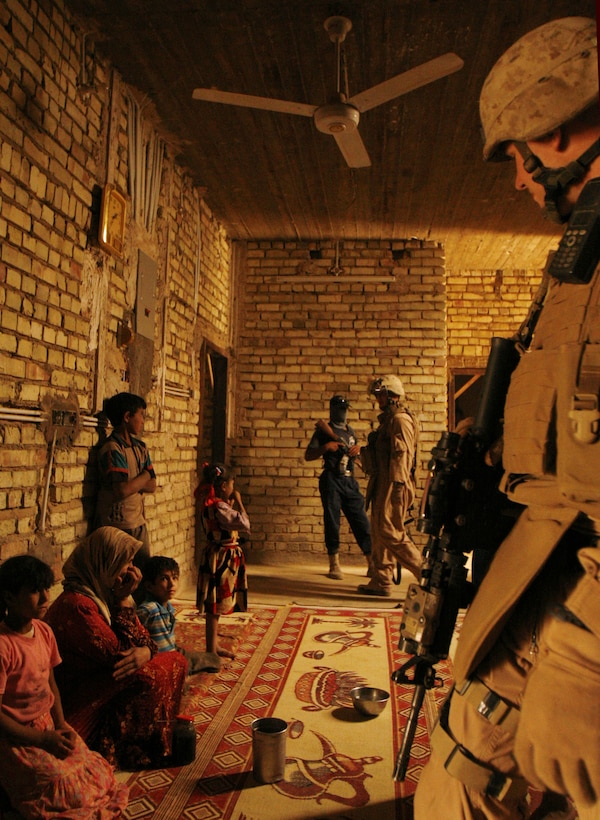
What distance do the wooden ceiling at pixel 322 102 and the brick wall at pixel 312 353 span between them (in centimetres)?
38

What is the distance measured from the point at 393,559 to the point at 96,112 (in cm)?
438

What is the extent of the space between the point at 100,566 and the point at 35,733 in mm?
789

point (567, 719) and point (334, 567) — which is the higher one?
point (567, 719)

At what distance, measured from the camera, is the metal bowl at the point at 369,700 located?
10.1 ft

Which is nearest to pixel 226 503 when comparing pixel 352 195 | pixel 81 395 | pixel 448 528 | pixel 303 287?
pixel 81 395

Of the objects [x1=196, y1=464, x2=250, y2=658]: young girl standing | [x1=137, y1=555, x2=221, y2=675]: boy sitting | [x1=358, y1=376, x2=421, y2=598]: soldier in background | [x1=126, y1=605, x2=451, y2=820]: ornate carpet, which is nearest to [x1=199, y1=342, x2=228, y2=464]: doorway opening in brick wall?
[x1=358, y1=376, x2=421, y2=598]: soldier in background

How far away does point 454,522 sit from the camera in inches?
63.7

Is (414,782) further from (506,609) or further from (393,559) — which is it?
(393,559)

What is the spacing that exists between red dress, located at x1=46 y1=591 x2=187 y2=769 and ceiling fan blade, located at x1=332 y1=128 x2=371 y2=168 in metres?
3.14

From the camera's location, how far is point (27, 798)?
2.01 m

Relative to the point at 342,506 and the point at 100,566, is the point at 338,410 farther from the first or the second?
the point at 100,566

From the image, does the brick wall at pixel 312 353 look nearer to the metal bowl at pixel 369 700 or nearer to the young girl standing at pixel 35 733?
the metal bowl at pixel 369 700

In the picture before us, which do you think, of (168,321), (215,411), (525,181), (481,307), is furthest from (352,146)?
(481,307)

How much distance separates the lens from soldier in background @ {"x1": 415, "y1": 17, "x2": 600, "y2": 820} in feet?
3.63
